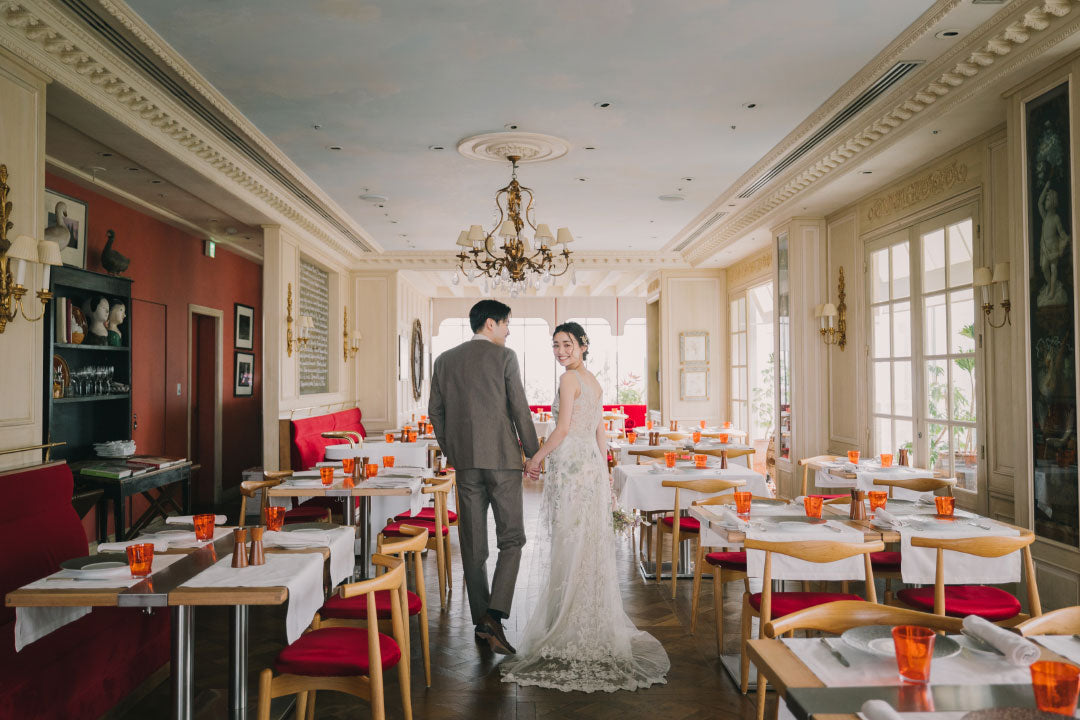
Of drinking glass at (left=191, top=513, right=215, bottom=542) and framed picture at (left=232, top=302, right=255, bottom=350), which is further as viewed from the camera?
framed picture at (left=232, top=302, right=255, bottom=350)

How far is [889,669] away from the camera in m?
1.65

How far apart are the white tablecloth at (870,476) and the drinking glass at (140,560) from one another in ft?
14.1

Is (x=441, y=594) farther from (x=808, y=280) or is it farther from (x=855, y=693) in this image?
(x=808, y=280)

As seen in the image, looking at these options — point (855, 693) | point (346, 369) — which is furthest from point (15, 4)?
point (346, 369)

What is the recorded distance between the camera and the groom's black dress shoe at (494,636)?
13.0 ft

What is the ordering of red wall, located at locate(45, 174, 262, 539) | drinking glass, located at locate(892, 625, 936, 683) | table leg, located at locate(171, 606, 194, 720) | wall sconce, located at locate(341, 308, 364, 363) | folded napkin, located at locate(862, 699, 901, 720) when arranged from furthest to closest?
wall sconce, located at locate(341, 308, 364, 363)
red wall, located at locate(45, 174, 262, 539)
table leg, located at locate(171, 606, 194, 720)
drinking glass, located at locate(892, 625, 936, 683)
folded napkin, located at locate(862, 699, 901, 720)

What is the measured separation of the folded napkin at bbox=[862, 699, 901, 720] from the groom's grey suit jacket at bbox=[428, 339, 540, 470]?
278 centimetres

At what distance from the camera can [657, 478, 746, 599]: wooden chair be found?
4672 millimetres

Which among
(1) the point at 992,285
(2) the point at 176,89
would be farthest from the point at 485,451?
(1) the point at 992,285

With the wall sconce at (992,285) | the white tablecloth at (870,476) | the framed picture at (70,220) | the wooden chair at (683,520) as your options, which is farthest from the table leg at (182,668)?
the wall sconce at (992,285)

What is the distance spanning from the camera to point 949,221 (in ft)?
19.5

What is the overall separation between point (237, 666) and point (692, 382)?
32.7ft

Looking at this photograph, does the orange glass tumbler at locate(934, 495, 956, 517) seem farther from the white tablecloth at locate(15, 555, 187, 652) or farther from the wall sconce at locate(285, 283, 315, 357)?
the wall sconce at locate(285, 283, 315, 357)

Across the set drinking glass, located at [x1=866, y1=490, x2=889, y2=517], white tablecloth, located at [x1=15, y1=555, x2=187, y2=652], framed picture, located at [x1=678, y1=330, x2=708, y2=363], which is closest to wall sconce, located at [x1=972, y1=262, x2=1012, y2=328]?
drinking glass, located at [x1=866, y1=490, x2=889, y2=517]
